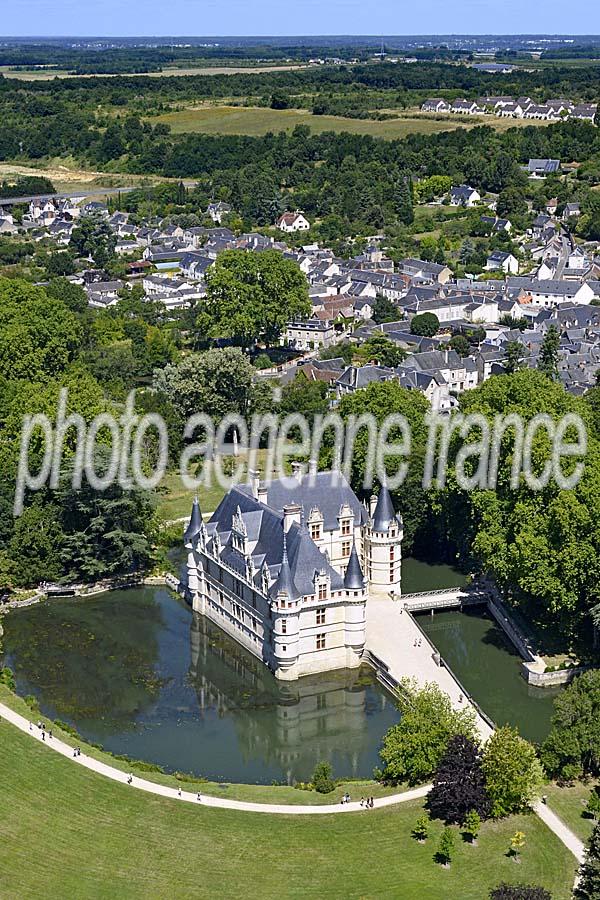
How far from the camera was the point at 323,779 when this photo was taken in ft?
138

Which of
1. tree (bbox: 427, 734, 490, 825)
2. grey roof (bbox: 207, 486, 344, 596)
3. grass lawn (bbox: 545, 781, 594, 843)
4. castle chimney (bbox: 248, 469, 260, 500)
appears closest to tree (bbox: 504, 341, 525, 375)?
grey roof (bbox: 207, 486, 344, 596)

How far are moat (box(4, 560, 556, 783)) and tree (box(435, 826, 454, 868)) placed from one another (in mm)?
6396

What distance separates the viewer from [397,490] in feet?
198

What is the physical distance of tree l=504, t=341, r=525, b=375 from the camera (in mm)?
90125

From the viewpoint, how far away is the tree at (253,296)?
97.6 meters

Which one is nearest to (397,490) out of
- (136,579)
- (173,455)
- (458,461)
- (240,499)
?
(458,461)

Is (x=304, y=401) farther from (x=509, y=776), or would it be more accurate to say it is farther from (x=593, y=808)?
(x=593, y=808)

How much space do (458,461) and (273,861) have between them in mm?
25683

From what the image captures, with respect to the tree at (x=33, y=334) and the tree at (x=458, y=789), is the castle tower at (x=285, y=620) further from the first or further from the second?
the tree at (x=33, y=334)

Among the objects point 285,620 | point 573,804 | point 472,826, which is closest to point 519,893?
point 472,826

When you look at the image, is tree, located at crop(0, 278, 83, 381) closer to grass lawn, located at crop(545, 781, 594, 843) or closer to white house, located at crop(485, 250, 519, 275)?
grass lawn, located at crop(545, 781, 594, 843)

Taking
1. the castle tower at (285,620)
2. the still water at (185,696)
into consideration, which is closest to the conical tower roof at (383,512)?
the castle tower at (285,620)

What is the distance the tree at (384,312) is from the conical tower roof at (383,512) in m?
52.6

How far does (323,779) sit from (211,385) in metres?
38.9
